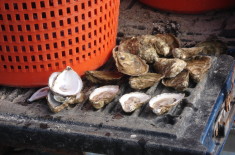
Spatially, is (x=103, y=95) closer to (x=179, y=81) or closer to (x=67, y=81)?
(x=67, y=81)

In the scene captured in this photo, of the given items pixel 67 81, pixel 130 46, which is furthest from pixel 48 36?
pixel 130 46

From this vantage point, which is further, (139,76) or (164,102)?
(139,76)

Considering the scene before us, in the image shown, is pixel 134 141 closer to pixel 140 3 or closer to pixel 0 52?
pixel 0 52

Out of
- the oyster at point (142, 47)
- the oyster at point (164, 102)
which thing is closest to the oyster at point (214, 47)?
the oyster at point (142, 47)

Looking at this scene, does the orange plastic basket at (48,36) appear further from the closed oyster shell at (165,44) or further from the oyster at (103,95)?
the closed oyster shell at (165,44)

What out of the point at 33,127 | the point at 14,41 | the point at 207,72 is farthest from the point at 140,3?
the point at 33,127
